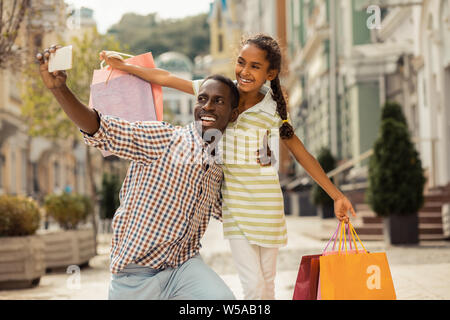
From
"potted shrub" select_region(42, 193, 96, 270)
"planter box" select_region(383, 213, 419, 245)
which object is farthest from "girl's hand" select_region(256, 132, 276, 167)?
"planter box" select_region(383, 213, 419, 245)

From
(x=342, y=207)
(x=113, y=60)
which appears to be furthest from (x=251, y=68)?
(x=342, y=207)

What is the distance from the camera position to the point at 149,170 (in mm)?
2871

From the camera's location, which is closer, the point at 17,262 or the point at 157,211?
the point at 157,211

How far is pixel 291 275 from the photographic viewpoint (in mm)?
8578

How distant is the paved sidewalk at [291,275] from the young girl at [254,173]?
312 cm

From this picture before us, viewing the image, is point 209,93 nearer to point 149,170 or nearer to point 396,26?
point 149,170

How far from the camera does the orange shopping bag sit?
9.83 ft

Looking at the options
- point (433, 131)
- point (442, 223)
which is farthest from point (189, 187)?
point (433, 131)

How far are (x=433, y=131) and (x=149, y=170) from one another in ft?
47.5

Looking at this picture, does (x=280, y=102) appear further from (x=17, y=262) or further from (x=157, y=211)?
(x=17, y=262)

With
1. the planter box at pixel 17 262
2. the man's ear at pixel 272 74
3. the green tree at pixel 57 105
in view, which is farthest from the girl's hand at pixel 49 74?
the green tree at pixel 57 105

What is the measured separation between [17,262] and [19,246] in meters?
0.20

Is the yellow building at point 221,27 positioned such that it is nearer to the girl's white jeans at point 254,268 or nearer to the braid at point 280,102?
the braid at point 280,102
